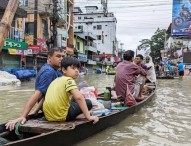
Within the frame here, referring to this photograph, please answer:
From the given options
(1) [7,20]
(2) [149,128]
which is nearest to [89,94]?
(2) [149,128]

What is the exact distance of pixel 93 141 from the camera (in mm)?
5500

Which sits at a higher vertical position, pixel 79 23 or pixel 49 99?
pixel 79 23

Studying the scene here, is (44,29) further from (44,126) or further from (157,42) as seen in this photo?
(157,42)

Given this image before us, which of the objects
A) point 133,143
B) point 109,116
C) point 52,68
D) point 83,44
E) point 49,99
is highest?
point 83,44

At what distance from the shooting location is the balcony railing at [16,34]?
2310cm

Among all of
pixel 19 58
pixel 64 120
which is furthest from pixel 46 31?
pixel 64 120

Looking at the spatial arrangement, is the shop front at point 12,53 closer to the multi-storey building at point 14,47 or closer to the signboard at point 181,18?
the multi-storey building at point 14,47

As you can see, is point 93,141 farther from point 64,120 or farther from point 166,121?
point 166,121

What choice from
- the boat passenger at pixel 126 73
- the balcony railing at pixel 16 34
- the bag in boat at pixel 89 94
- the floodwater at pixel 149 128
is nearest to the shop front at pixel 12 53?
the balcony railing at pixel 16 34

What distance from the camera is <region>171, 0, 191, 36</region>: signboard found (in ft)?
119

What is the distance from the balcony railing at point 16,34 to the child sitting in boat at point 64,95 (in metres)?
18.9

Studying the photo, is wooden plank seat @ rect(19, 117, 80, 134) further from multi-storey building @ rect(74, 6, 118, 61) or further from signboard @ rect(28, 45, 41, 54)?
multi-storey building @ rect(74, 6, 118, 61)

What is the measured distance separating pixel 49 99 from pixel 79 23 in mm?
64333

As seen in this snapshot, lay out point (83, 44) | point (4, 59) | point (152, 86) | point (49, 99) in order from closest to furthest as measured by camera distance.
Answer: point (49, 99)
point (152, 86)
point (4, 59)
point (83, 44)
